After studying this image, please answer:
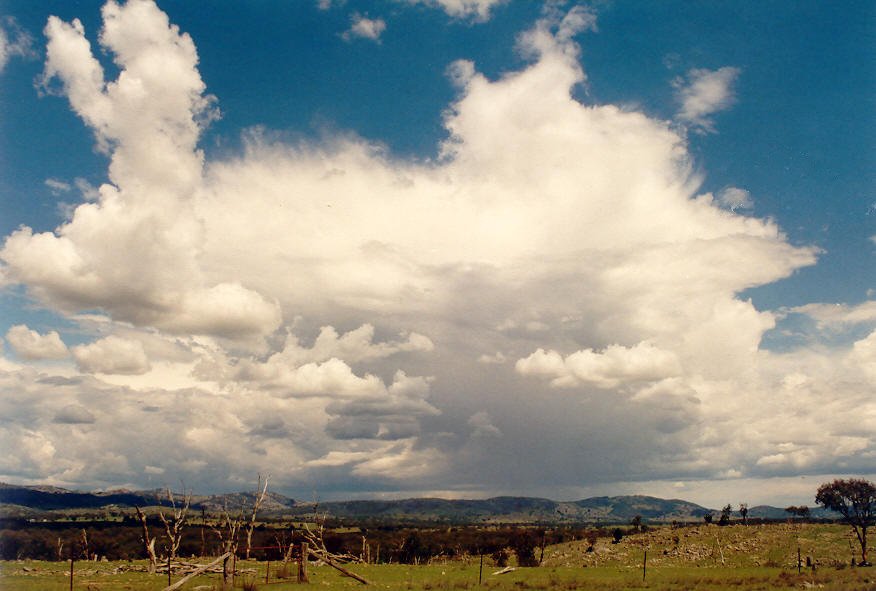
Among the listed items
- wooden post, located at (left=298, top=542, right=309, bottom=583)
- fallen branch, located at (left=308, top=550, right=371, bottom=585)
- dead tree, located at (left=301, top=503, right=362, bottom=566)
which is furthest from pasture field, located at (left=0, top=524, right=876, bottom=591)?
dead tree, located at (left=301, top=503, right=362, bottom=566)

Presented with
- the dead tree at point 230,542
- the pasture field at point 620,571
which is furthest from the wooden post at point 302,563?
the dead tree at point 230,542

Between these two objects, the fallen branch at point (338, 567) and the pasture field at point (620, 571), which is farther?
the fallen branch at point (338, 567)

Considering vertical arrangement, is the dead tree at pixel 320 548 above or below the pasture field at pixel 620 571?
above

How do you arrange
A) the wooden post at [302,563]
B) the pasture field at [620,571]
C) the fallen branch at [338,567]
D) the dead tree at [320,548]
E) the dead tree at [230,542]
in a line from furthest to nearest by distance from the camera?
the dead tree at [320,548] → the wooden post at [302,563] → the fallen branch at [338,567] → the pasture field at [620,571] → the dead tree at [230,542]

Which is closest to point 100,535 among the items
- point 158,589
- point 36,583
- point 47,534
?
point 47,534

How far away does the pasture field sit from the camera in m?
45.2

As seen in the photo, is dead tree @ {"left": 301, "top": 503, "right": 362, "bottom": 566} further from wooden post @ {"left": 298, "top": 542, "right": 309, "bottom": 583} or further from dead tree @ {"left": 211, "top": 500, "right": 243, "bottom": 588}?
dead tree @ {"left": 211, "top": 500, "right": 243, "bottom": 588}

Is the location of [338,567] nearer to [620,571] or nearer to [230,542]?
[230,542]

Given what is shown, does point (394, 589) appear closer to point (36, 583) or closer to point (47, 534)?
point (36, 583)

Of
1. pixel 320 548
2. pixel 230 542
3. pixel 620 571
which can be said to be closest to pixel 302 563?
pixel 230 542

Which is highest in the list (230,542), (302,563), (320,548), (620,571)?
(230,542)

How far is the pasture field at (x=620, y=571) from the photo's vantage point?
4516 centimetres

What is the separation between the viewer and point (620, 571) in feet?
228

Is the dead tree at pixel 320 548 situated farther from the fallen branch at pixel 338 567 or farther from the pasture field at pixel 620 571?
the pasture field at pixel 620 571
